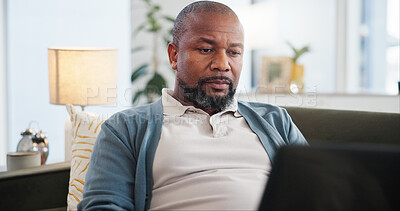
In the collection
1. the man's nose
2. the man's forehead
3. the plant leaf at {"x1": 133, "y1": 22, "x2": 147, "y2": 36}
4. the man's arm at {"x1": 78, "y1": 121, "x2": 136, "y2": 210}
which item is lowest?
the man's arm at {"x1": 78, "y1": 121, "x2": 136, "y2": 210}

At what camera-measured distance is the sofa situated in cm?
163

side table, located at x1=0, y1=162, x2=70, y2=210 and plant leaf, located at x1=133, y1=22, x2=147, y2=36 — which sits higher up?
plant leaf, located at x1=133, y1=22, x2=147, y2=36

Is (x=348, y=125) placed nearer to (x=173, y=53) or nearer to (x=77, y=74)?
(x=173, y=53)

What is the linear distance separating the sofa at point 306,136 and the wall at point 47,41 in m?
1.68

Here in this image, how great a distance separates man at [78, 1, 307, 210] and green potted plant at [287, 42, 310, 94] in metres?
2.11

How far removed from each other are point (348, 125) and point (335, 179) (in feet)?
4.08

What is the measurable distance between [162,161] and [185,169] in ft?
0.23

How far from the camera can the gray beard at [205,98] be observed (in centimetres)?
152

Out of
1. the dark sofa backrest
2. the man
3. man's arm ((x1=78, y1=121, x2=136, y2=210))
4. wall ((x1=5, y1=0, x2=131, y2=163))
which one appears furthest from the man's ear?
wall ((x1=5, y1=0, x2=131, y2=163))

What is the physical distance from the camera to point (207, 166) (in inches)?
53.4

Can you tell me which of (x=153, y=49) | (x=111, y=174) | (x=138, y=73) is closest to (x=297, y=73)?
(x=153, y=49)

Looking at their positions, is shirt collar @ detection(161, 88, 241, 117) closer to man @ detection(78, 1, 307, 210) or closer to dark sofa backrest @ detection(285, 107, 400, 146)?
man @ detection(78, 1, 307, 210)

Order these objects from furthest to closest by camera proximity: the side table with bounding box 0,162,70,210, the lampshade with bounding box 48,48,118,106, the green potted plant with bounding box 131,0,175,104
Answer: the green potted plant with bounding box 131,0,175,104 < the lampshade with bounding box 48,48,118,106 < the side table with bounding box 0,162,70,210

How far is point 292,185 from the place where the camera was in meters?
0.51
